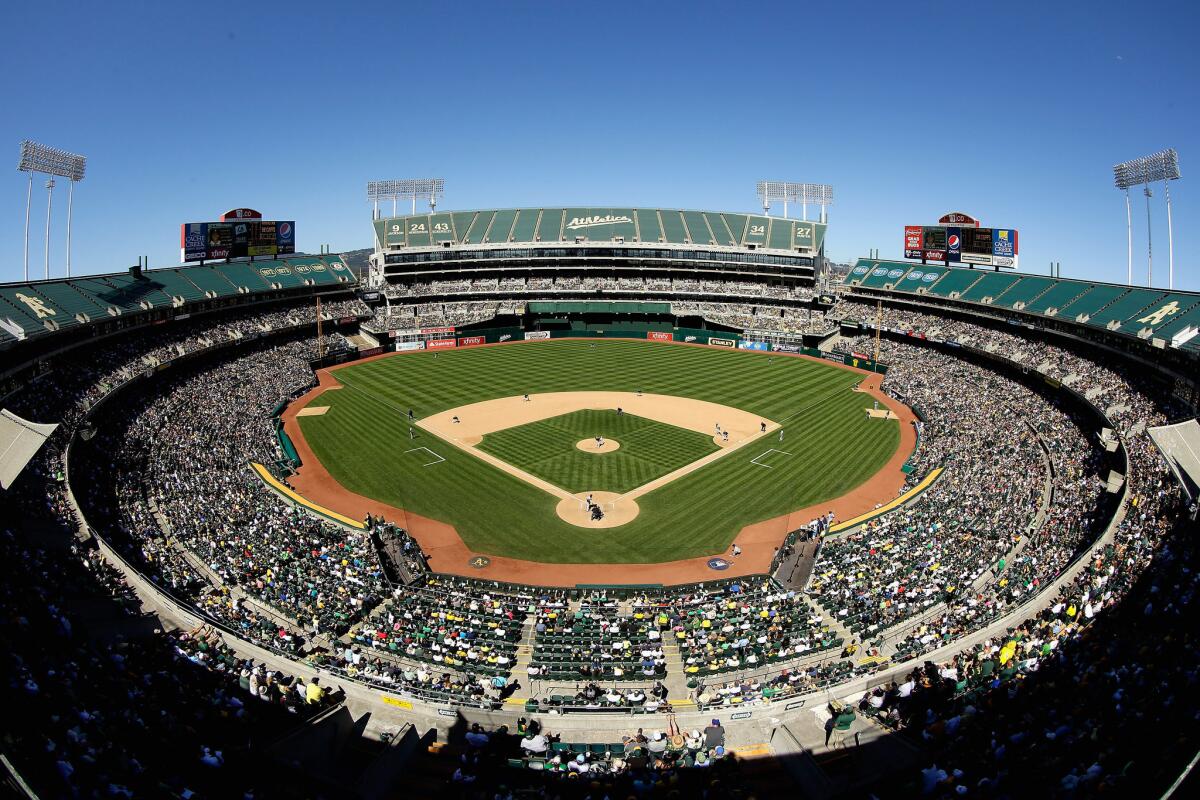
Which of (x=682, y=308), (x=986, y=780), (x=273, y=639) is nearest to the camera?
(x=986, y=780)

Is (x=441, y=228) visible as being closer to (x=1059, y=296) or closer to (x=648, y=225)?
(x=648, y=225)

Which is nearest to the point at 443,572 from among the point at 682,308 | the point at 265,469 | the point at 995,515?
the point at 265,469

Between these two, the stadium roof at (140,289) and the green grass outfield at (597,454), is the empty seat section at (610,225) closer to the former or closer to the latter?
the stadium roof at (140,289)

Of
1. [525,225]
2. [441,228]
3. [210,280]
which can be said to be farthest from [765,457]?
[441,228]

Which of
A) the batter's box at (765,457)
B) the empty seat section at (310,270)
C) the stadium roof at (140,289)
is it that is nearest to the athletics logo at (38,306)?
the stadium roof at (140,289)

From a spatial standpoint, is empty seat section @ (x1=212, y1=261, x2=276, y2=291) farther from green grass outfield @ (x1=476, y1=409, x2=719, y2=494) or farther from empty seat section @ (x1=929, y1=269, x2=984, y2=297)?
empty seat section @ (x1=929, y1=269, x2=984, y2=297)

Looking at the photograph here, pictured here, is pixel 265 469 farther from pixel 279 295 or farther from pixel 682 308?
pixel 682 308
